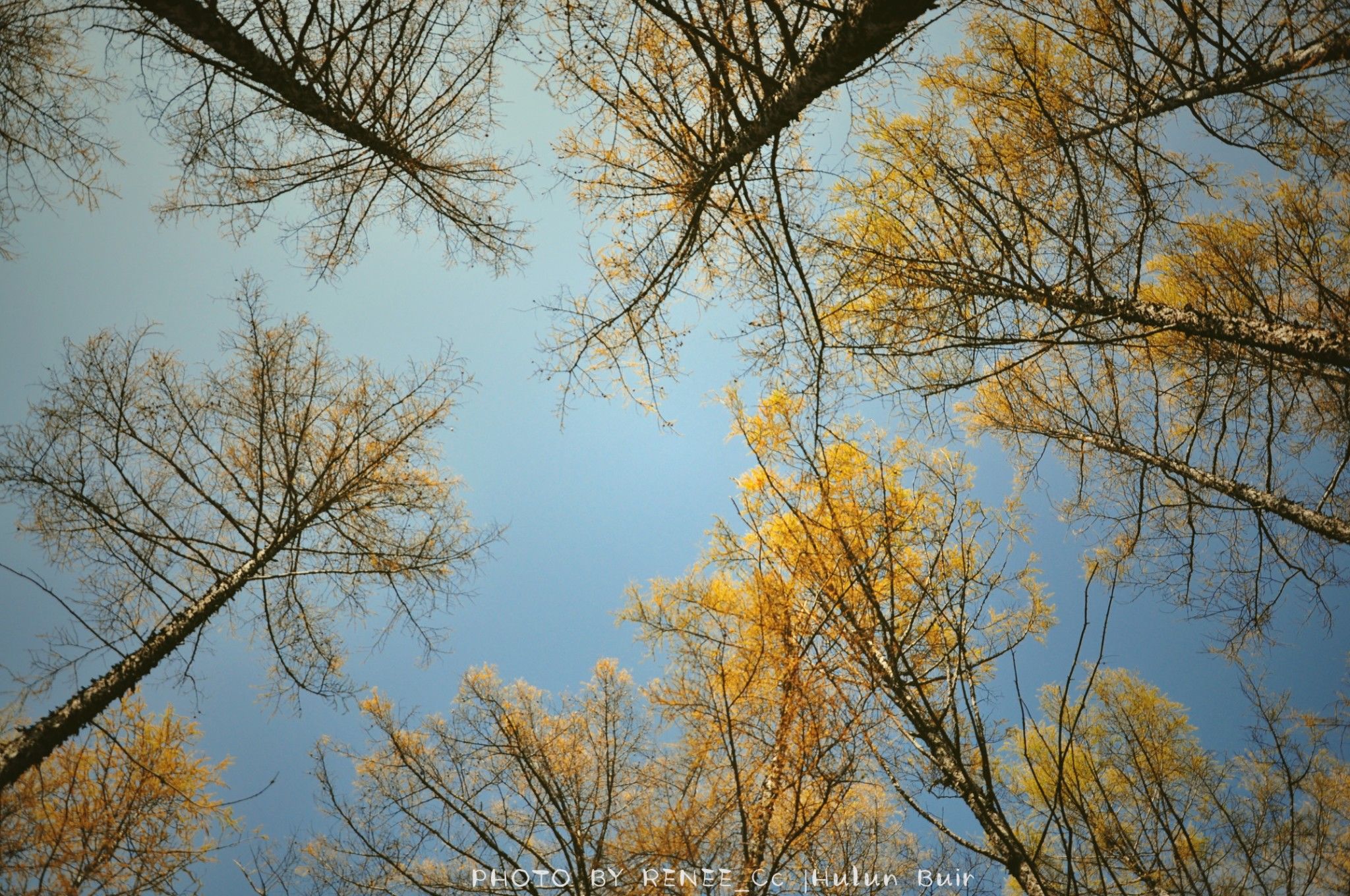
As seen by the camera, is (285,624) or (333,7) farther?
(285,624)

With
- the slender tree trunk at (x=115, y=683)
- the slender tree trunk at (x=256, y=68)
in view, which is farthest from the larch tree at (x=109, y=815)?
the slender tree trunk at (x=256, y=68)

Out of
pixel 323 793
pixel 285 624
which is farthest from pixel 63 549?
pixel 323 793

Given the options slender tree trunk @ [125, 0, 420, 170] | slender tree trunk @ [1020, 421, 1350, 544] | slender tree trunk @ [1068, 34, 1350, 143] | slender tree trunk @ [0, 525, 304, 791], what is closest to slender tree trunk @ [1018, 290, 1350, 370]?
slender tree trunk @ [1020, 421, 1350, 544]

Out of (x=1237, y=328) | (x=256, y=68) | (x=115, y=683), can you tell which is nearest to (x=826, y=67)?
(x=256, y=68)

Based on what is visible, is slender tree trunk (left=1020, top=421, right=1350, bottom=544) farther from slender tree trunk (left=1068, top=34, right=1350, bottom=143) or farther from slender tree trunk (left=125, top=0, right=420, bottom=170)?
slender tree trunk (left=125, top=0, right=420, bottom=170)

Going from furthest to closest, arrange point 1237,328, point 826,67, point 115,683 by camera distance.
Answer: point 115,683, point 1237,328, point 826,67

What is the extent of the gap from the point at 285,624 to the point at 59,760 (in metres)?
2.73

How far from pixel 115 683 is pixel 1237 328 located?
750cm

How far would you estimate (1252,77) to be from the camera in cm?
346

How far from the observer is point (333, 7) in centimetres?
308

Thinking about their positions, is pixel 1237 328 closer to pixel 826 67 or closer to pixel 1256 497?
pixel 1256 497

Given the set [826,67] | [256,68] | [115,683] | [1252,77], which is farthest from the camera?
[115,683]

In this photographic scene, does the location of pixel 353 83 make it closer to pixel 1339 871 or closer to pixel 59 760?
pixel 59 760

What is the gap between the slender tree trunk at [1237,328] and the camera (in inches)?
136
